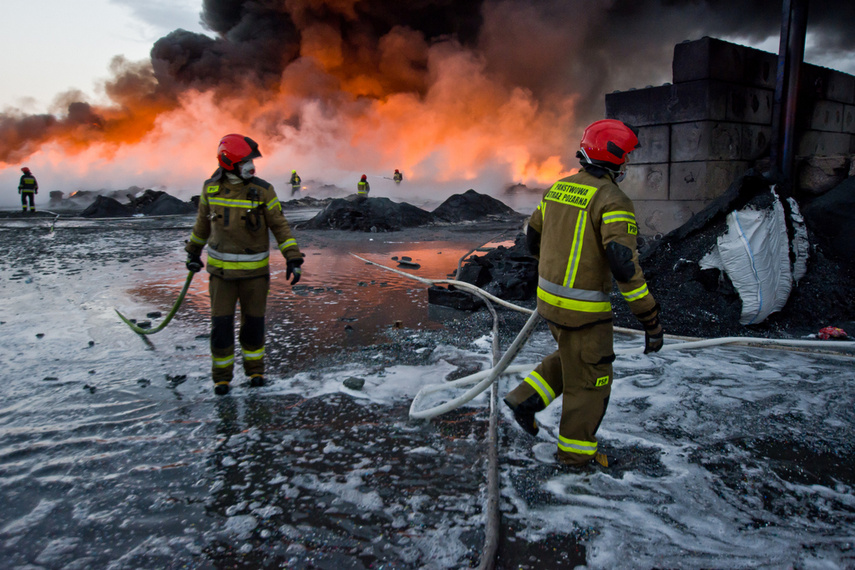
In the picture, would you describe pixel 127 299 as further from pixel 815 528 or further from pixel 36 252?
pixel 815 528

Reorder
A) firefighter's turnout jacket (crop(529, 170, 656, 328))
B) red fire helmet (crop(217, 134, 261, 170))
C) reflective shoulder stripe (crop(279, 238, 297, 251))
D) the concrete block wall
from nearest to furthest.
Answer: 1. firefighter's turnout jacket (crop(529, 170, 656, 328))
2. red fire helmet (crop(217, 134, 261, 170))
3. reflective shoulder stripe (crop(279, 238, 297, 251))
4. the concrete block wall

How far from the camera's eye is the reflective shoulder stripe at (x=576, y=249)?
2.33 m

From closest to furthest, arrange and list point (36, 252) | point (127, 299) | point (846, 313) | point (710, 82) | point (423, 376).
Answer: point (423, 376) → point (846, 313) → point (127, 299) → point (710, 82) → point (36, 252)

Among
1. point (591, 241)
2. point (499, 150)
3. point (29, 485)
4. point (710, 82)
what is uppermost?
point (499, 150)

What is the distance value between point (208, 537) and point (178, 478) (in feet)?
1.72

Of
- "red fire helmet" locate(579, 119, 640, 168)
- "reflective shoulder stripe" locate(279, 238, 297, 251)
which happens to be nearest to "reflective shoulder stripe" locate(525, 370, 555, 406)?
"red fire helmet" locate(579, 119, 640, 168)

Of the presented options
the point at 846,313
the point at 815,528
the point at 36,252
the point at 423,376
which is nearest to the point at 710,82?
the point at 846,313

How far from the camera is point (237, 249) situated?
3.42 m

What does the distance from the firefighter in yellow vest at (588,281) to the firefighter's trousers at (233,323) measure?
6.66 ft

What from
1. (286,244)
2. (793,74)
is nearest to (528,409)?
(286,244)

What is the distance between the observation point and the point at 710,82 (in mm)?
7637

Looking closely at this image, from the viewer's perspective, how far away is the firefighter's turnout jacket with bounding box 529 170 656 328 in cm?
222

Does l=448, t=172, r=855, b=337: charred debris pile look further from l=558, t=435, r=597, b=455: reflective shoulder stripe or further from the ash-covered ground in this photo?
l=558, t=435, r=597, b=455: reflective shoulder stripe

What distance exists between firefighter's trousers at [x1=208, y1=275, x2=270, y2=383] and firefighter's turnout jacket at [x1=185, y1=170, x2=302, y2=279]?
95mm
